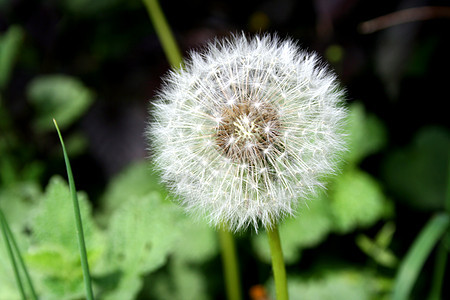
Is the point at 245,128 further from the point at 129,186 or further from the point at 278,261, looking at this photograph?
the point at 129,186

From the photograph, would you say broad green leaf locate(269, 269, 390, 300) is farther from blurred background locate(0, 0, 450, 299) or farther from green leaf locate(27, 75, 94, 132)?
green leaf locate(27, 75, 94, 132)

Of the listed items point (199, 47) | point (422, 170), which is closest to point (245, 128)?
point (199, 47)

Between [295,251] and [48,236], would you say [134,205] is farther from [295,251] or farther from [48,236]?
[295,251]

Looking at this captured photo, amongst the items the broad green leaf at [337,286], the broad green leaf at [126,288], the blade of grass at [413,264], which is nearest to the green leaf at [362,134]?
the broad green leaf at [337,286]

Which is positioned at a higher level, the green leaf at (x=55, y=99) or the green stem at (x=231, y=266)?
the green leaf at (x=55, y=99)

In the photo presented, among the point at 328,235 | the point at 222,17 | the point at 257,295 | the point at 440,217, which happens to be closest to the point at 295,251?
the point at 257,295

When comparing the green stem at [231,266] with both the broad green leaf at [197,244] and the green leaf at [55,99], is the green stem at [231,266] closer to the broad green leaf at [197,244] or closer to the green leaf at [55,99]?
the broad green leaf at [197,244]
